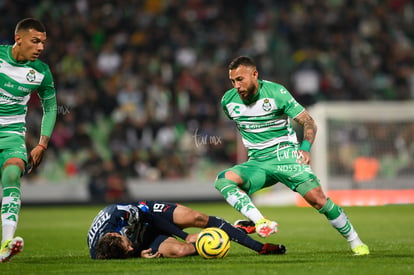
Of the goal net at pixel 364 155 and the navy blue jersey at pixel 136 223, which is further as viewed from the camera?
the goal net at pixel 364 155

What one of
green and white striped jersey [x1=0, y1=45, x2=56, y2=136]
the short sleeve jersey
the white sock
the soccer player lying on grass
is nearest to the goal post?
the white sock

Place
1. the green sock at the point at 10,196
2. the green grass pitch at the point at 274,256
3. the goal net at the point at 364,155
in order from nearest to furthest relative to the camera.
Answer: the green grass pitch at the point at 274,256 < the green sock at the point at 10,196 < the goal net at the point at 364,155

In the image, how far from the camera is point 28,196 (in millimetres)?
20094

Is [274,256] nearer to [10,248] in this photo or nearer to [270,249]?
[270,249]

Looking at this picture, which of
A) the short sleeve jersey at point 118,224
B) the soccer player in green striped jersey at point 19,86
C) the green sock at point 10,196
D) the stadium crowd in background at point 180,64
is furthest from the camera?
the stadium crowd in background at point 180,64

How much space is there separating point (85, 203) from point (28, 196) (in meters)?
1.43

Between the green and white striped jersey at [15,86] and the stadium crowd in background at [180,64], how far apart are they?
1080 centimetres

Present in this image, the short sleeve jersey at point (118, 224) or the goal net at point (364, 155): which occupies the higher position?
the goal net at point (364, 155)

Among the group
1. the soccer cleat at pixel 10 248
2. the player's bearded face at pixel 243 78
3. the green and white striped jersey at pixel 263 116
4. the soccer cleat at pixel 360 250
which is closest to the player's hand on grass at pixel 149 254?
the soccer cleat at pixel 10 248

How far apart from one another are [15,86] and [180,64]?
49.3 ft

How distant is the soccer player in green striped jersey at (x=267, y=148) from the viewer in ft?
27.6

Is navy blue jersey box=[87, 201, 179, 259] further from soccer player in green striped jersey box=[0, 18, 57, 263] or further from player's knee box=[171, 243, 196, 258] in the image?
soccer player in green striped jersey box=[0, 18, 57, 263]

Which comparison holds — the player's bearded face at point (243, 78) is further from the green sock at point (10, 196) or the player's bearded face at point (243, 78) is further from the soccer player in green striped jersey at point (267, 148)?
the green sock at point (10, 196)

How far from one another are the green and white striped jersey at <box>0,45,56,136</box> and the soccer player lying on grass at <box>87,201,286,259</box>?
1205mm
